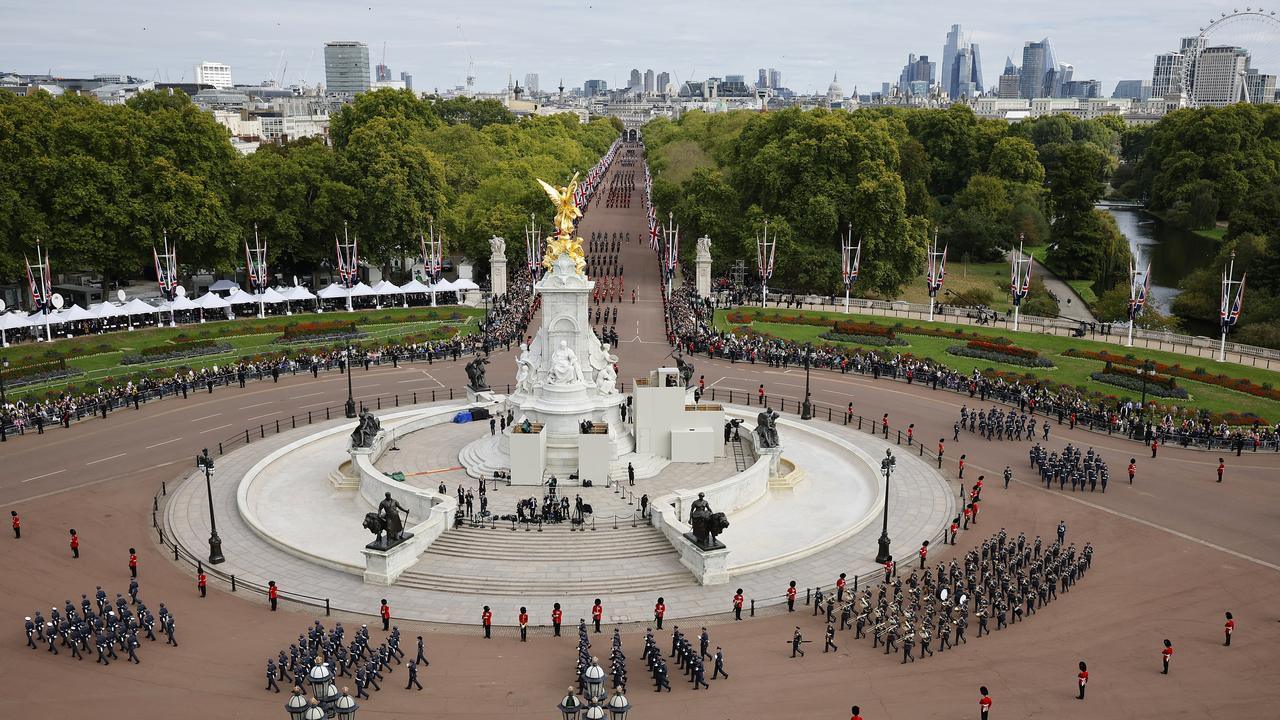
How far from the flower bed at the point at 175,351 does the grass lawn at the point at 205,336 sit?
18.4 inches

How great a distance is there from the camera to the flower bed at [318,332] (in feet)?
205

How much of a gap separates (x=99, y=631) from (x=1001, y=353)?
48096mm

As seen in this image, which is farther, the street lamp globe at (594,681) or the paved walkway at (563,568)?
the paved walkway at (563,568)

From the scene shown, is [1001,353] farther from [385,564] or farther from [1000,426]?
[385,564]

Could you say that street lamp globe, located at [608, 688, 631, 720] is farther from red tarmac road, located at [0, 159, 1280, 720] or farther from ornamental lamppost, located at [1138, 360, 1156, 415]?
ornamental lamppost, located at [1138, 360, 1156, 415]

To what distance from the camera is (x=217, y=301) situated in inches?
2625

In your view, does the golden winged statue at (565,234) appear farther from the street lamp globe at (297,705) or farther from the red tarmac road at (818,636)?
the street lamp globe at (297,705)

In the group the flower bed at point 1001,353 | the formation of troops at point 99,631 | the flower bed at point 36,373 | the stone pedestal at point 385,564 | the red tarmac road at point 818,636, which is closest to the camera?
the red tarmac road at point 818,636

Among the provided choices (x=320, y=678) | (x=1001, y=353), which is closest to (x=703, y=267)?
(x=1001, y=353)

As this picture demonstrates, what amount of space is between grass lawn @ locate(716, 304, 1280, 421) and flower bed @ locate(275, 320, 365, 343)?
24.1 meters

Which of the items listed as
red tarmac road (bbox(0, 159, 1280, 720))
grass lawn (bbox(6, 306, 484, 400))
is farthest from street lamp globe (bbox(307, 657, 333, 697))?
grass lawn (bbox(6, 306, 484, 400))

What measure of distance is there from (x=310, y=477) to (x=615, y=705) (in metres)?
23.9

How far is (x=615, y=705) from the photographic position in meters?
19.2

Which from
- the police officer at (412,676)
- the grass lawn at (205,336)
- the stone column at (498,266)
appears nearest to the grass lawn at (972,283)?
the stone column at (498,266)
